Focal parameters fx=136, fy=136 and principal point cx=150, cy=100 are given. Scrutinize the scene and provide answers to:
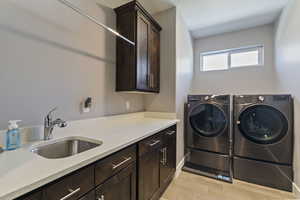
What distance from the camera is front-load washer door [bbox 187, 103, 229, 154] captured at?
218 centimetres

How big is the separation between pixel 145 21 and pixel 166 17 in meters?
0.59

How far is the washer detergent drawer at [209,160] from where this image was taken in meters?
2.18

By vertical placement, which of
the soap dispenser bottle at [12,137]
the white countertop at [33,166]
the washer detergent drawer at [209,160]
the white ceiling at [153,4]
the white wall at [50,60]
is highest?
the white ceiling at [153,4]

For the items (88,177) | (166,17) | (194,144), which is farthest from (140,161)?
(166,17)

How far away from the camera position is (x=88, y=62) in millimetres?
1518

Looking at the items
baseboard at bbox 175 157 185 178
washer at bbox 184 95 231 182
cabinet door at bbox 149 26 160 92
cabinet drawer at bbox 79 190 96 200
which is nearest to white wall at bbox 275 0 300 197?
washer at bbox 184 95 231 182

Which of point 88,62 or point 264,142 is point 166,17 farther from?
point 264,142

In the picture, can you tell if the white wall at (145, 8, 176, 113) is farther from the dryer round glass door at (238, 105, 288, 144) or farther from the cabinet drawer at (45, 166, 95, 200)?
the cabinet drawer at (45, 166, 95, 200)

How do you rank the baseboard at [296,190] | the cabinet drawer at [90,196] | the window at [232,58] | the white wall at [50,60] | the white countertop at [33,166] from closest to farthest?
the white countertop at [33,166]
the cabinet drawer at [90,196]
the white wall at [50,60]
the baseboard at [296,190]
the window at [232,58]

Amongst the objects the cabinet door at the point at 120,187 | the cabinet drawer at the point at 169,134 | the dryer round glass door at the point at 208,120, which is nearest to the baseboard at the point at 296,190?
the dryer round glass door at the point at 208,120

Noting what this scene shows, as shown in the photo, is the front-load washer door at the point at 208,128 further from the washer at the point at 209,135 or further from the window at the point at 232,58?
the window at the point at 232,58

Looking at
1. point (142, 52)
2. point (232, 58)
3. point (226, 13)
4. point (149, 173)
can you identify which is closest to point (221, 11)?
point (226, 13)

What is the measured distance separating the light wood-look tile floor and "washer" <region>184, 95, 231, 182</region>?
0.16m

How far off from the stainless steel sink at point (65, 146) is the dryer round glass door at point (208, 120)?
1.76 metres
